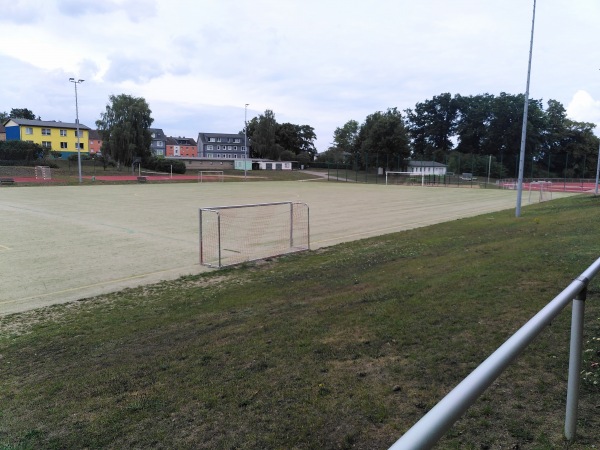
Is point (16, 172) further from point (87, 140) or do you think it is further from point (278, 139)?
point (278, 139)

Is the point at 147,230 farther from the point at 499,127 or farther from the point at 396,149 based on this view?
the point at 499,127

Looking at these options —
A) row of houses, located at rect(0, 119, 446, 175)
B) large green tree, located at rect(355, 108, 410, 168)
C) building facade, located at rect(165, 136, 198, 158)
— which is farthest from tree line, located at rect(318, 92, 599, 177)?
building facade, located at rect(165, 136, 198, 158)

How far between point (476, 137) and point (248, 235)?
105596mm

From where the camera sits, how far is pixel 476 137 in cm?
10888

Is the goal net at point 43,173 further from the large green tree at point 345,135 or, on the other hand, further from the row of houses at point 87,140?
the large green tree at point 345,135

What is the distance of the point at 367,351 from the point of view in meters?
4.63

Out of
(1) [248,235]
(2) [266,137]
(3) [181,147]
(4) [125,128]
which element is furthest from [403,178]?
(3) [181,147]

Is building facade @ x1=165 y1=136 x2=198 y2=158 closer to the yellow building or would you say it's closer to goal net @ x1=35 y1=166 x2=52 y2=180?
the yellow building

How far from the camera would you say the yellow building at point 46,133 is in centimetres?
8750

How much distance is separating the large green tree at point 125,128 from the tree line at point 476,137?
118 ft

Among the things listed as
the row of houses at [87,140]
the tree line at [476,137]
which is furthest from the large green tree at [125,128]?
the tree line at [476,137]

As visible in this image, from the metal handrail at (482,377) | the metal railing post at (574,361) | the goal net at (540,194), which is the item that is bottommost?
the goal net at (540,194)

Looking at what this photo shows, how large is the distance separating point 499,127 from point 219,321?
108 m

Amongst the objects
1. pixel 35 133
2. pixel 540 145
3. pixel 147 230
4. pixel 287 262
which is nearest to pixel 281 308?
pixel 287 262
